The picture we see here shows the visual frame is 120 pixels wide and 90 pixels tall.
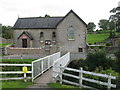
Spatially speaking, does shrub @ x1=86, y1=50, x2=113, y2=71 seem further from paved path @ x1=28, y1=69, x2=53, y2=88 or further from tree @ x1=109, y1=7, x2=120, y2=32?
tree @ x1=109, y1=7, x2=120, y2=32


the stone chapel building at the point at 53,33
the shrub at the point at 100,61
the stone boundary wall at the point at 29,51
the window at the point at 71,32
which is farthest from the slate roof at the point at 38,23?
the shrub at the point at 100,61

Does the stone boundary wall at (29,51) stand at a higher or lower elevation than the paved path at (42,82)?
higher

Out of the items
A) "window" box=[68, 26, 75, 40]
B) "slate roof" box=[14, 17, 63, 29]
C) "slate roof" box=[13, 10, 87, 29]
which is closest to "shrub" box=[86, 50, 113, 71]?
"window" box=[68, 26, 75, 40]

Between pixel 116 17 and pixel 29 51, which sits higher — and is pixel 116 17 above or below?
above

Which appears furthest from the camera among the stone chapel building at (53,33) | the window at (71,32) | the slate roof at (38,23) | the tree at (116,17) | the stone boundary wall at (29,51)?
the tree at (116,17)

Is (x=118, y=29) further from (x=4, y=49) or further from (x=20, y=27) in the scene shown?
(x=4, y=49)

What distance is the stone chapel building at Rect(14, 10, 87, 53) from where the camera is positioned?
35469mm

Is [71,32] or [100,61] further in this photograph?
[71,32]

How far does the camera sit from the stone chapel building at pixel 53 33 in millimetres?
35469

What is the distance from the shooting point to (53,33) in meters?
37.3

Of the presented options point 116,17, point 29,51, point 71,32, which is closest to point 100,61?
point 29,51

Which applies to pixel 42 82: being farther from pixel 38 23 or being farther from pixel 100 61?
pixel 38 23

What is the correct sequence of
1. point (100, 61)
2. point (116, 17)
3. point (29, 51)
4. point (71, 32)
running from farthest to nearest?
point (116, 17)
point (71, 32)
point (29, 51)
point (100, 61)

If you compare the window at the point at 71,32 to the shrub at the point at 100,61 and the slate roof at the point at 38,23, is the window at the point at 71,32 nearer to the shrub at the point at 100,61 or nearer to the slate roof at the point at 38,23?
the slate roof at the point at 38,23
